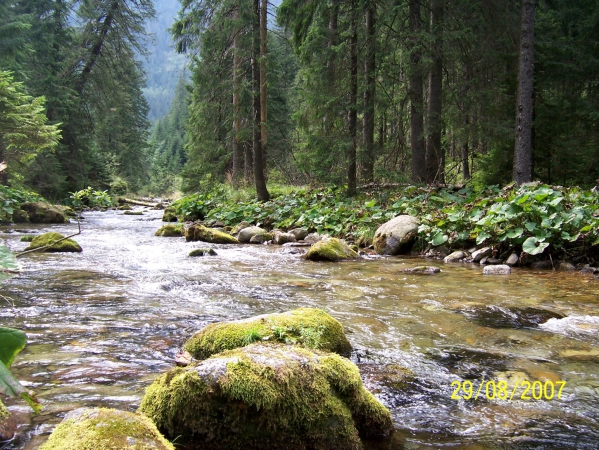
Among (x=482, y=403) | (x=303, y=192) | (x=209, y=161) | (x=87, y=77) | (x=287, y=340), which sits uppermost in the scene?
(x=87, y=77)

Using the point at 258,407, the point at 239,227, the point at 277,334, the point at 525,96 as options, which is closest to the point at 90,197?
the point at 239,227

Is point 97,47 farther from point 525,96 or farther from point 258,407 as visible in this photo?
point 258,407

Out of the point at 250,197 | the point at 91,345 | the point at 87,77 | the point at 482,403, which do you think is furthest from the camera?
the point at 87,77

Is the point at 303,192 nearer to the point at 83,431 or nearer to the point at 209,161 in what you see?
the point at 209,161

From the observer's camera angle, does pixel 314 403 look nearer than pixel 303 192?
Yes

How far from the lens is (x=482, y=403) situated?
250cm

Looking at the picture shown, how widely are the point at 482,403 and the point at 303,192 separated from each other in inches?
484

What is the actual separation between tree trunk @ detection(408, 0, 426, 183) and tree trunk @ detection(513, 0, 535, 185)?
2426 mm

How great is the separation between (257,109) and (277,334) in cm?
1298

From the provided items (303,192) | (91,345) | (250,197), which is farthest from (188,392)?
(250,197)

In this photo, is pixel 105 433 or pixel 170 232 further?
pixel 170 232

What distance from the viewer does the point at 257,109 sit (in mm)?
15031

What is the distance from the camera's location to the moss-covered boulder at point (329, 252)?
7.77 meters

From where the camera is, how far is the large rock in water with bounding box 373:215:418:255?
28.0ft
